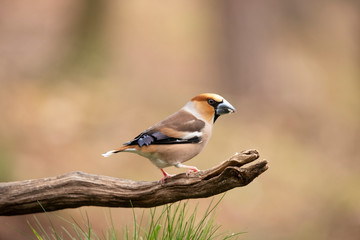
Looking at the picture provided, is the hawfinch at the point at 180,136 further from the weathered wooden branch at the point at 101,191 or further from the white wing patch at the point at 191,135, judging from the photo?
the weathered wooden branch at the point at 101,191

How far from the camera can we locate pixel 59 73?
12.3 m

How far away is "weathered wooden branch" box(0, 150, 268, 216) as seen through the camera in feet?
14.6

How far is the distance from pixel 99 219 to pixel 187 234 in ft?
13.3

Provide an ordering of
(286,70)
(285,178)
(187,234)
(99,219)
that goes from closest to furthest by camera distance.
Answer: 1. (187,234)
2. (99,219)
3. (285,178)
4. (286,70)

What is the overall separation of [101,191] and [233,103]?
7.84m

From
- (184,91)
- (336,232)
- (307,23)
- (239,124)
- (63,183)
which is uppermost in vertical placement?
(307,23)

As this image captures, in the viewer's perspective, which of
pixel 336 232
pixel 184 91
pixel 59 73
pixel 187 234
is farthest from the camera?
pixel 184 91

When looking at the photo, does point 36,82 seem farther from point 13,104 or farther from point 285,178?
point 285,178

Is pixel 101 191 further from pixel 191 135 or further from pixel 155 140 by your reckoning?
pixel 191 135

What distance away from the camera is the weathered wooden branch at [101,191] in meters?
4.46

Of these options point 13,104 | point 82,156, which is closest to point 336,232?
point 82,156

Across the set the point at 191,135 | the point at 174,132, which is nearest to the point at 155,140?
the point at 174,132

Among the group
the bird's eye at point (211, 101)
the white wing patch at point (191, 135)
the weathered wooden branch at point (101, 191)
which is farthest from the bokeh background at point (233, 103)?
the bird's eye at point (211, 101)

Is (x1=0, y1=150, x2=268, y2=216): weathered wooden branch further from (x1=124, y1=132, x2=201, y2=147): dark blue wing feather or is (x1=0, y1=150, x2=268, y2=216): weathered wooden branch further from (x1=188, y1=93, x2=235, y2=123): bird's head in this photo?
(x1=188, y1=93, x2=235, y2=123): bird's head
